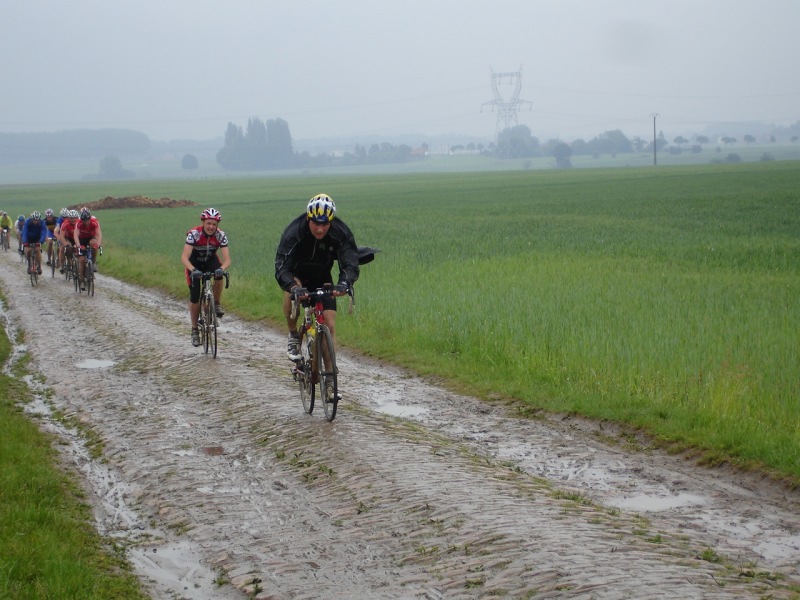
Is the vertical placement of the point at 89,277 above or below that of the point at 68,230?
below

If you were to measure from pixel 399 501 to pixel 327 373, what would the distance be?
3.01m

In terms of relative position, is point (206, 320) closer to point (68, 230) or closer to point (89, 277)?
point (89, 277)

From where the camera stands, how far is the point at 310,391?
10586mm

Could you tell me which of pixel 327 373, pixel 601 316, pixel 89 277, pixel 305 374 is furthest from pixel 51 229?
pixel 327 373

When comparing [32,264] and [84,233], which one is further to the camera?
[32,264]

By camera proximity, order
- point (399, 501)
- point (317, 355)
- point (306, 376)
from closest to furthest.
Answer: point (399, 501), point (317, 355), point (306, 376)

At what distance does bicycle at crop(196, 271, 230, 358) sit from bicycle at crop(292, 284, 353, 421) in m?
3.96

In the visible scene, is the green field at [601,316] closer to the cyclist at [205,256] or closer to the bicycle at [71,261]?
the bicycle at [71,261]

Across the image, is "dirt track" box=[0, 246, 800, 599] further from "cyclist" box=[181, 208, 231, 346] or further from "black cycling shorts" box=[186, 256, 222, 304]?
"black cycling shorts" box=[186, 256, 222, 304]

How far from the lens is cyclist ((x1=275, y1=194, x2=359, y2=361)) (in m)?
10.2

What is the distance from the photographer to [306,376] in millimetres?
10719

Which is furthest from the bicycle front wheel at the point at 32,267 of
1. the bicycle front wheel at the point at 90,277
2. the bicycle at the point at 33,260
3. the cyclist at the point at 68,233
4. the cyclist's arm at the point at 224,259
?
the cyclist's arm at the point at 224,259

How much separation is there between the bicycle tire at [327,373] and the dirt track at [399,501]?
0.18m

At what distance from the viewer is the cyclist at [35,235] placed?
26781 millimetres
